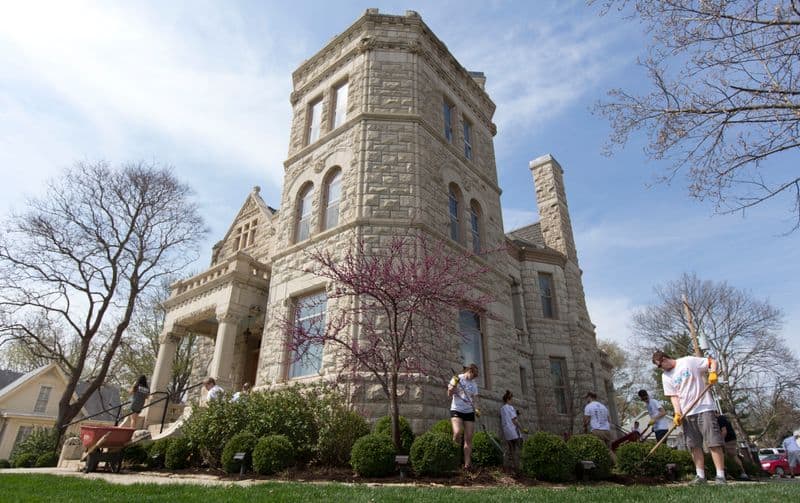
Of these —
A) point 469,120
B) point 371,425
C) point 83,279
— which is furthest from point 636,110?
point 83,279

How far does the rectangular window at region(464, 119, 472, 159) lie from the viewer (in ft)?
52.6

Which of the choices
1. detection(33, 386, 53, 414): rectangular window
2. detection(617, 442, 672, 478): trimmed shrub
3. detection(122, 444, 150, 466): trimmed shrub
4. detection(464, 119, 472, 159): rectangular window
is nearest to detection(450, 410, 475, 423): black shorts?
detection(617, 442, 672, 478): trimmed shrub

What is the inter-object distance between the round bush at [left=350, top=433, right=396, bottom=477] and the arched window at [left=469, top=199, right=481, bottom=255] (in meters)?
8.06

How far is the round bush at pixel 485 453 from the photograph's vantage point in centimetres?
783

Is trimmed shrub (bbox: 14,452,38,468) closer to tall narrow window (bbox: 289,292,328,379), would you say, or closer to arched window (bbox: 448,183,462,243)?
tall narrow window (bbox: 289,292,328,379)

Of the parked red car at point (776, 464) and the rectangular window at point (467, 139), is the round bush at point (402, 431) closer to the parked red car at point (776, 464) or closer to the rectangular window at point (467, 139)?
the rectangular window at point (467, 139)

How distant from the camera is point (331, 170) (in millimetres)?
Answer: 13719

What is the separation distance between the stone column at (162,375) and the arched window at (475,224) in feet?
34.8

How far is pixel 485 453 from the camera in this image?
7.89 meters

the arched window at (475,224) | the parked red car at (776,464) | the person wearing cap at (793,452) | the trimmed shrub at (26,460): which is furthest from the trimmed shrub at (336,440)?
the parked red car at (776,464)

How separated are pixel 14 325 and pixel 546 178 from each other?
23.3 metres

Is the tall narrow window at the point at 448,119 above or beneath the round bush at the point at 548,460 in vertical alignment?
above

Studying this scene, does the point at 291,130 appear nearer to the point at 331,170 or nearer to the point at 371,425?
the point at 331,170

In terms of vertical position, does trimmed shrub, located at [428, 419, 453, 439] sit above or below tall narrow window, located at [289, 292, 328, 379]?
below
